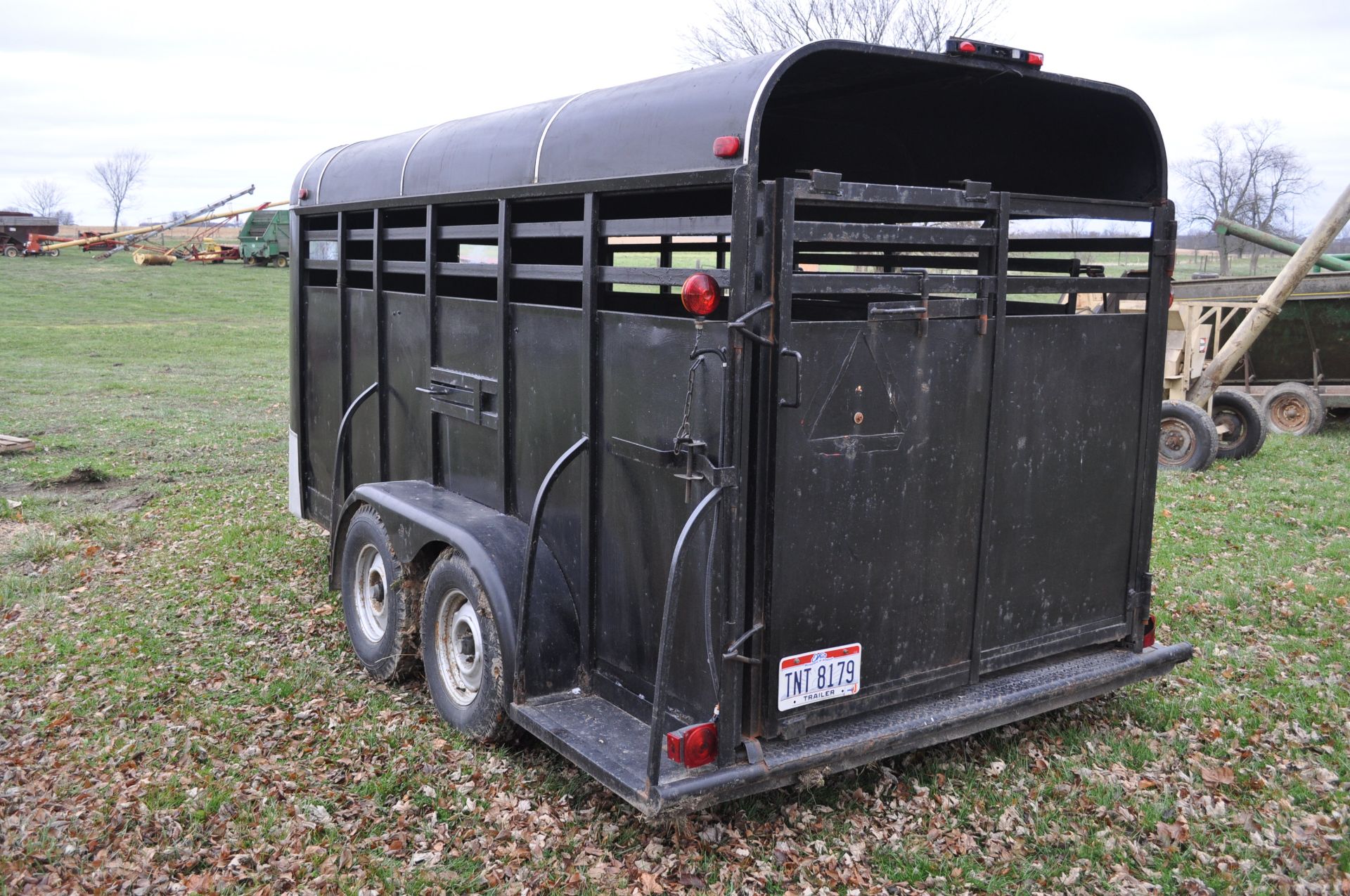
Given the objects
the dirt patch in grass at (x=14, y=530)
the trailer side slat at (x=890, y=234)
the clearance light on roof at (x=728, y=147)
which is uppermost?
the clearance light on roof at (x=728, y=147)

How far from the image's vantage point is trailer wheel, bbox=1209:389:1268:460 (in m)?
12.1

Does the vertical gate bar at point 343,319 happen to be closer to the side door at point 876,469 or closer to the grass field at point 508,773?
the grass field at point 508,773

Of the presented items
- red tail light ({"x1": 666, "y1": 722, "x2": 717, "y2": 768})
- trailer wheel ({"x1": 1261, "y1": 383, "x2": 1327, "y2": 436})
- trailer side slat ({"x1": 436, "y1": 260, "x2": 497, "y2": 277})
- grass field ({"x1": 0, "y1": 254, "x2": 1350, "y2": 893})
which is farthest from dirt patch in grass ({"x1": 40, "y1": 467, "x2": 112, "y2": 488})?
trailer wheel ({"x1": 1261, "y1": 383, "x2": 1327, "y2": 436})

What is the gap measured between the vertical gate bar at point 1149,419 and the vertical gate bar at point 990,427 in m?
0.93

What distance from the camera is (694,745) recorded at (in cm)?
399

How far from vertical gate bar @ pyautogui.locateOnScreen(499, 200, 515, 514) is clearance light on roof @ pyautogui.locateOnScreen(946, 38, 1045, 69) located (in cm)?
205

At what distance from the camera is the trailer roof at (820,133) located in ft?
13.4

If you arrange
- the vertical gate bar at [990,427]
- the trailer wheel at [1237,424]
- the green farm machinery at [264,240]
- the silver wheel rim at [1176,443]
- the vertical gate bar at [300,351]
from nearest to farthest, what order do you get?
the vertical gate bar at [990,427]
the vertical gate bar at [300,351]
the silver wheel rim at [1176,443]
the trailer wheel at [1237,424]
the green farm machinery at [264,240]

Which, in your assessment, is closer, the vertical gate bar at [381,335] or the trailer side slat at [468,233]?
the trailer side slat at [468,233]

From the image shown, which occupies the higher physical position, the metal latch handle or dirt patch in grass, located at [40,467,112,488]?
the metal latch handle

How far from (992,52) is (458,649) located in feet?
11.4

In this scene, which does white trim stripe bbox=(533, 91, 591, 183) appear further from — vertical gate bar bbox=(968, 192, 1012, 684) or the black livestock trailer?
vertical gate bar bbox=(968, 192, 1012, 684)

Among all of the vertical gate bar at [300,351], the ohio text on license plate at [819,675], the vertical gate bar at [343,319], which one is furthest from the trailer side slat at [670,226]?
the vertical gate bar at [300,351]

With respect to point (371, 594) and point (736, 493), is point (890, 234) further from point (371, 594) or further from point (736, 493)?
point (371, 594)
